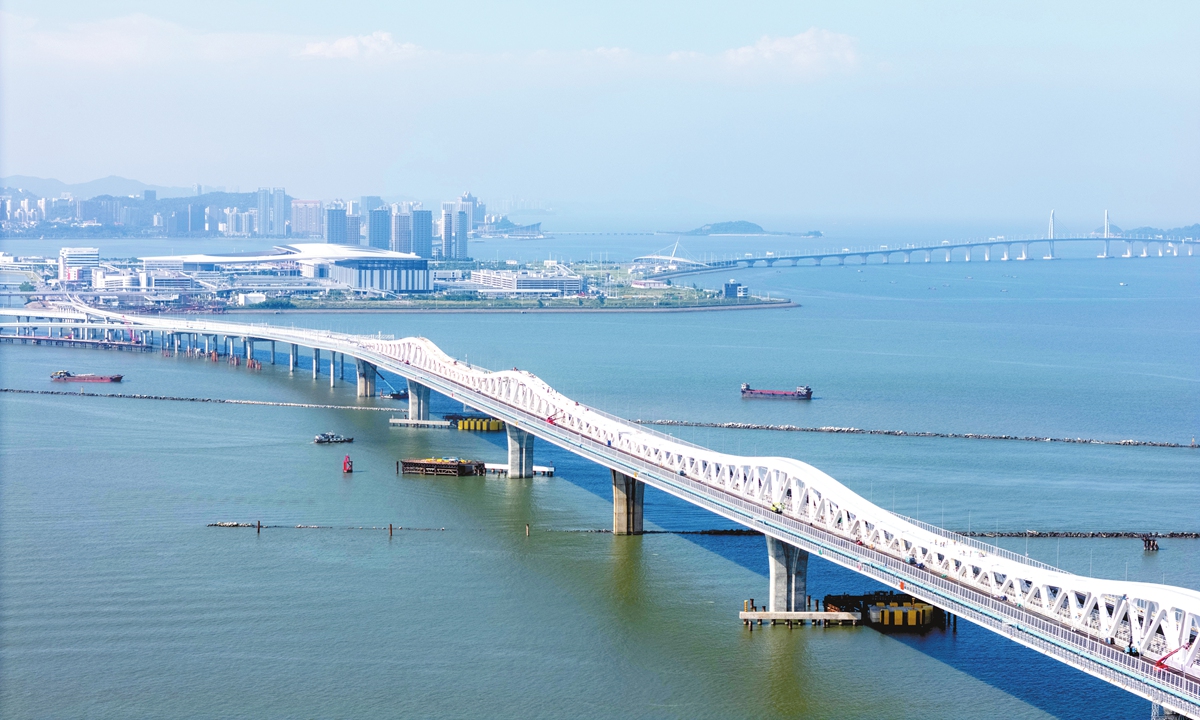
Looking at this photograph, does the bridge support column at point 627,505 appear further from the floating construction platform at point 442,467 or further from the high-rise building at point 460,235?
the high-rise building at point 460,235

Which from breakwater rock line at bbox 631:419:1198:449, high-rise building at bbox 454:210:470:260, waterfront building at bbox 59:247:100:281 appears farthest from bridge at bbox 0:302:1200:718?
high-rise building at bbox 454:210:470:260

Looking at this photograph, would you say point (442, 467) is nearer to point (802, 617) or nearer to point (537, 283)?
point (802, 617)

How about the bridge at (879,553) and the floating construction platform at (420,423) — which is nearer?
the bridge at (879,553)

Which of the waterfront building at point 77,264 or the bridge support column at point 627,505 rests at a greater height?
the waterfront building at point 77,264

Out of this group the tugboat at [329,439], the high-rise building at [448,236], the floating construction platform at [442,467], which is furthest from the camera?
the high-rise building at [448,236]

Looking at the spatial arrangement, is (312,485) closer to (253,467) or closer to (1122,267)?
(253,467)

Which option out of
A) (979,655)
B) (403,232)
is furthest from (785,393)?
(403,232)

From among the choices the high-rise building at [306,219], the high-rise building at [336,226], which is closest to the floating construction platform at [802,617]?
the high-rise building at [336,226]

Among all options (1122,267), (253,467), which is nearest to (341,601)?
(253,467)
